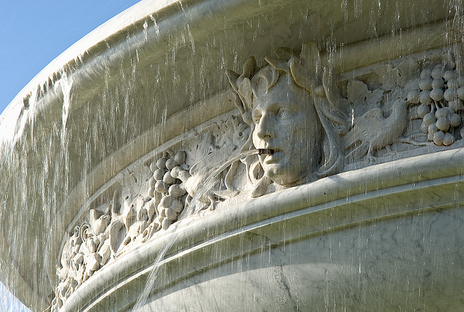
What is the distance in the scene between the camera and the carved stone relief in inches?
174

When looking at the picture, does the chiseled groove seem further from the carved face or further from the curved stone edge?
the carved face

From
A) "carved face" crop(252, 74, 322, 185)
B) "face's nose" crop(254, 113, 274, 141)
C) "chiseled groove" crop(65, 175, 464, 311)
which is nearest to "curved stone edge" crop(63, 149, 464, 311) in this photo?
"chiseled groove" crop(65, 175, 464, 311)

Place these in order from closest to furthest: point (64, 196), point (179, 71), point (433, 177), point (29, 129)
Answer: point (433, 177) → point (179, 71) → point (29, 129) → point (64, 196)

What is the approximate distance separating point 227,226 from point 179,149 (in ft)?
3.99

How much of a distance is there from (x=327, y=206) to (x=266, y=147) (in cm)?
68

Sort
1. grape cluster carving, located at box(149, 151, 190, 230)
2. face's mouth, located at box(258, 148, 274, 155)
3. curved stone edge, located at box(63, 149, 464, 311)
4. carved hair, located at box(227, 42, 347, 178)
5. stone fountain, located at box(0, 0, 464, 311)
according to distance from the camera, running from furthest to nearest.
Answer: grape cluster carving, located at box(149, 151, 190, 230) → face's mouth, located at box(258, 148, 274, 155) → carved hair, located at box(227, 42, 347, 178) → stone fountain, located at box(0, 0, 464, 311) → curved stone edge, located at box(63, 149, 464, 311)

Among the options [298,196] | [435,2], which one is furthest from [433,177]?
[435,2]

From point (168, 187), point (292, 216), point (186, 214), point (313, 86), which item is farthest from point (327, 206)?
point (168, 187)

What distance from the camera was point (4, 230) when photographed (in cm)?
663

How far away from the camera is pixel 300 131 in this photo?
4.71 m

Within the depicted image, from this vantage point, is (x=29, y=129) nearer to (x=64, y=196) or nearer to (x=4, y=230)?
(x=64, y=196)

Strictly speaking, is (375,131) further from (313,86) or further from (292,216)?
(292,216)

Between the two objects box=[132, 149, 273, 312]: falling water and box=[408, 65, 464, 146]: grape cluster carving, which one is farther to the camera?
box=[132, 149, 273, 312]: falling water

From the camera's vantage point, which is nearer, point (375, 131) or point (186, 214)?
point (375, 131)
